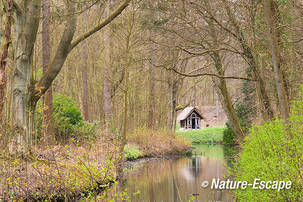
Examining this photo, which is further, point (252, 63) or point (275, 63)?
point (252, 63)

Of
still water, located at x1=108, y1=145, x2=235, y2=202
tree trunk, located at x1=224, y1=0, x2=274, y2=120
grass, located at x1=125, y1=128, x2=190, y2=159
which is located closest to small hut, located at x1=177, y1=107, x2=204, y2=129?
grass, located at x1=125, y1=128, x2=190, y2=159

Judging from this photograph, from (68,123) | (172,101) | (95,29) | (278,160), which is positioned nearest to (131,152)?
(68,123)

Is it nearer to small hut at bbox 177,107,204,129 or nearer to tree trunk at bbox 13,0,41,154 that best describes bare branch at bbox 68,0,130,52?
tree trunk at bbox 13,0,41,154

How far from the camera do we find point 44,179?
7.38 meters

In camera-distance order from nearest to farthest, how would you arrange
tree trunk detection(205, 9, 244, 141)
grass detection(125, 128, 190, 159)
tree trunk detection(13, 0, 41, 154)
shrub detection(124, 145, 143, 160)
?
tree trunk detection(13, 0, 41, 154)
tree trunk detection(205, 9, 244, 141)
shrub detection(124, 145, 143, 160)
grass detection(125, 128, 190, 159)

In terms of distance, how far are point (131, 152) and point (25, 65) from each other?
9208 mm

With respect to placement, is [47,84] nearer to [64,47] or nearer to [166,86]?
[64,47]

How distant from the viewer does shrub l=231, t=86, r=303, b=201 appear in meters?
4.68

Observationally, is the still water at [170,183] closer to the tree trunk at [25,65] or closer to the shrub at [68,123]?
the shrub at [68,123]

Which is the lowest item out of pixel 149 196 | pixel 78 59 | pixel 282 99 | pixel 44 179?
pixel 149 196

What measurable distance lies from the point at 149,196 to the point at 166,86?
15.8 m

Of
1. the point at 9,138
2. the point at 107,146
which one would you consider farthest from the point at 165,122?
the point at 9,138

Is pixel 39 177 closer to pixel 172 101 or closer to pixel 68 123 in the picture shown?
pixel 68 123

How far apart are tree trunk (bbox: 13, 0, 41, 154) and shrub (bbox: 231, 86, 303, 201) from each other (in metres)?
5.21
